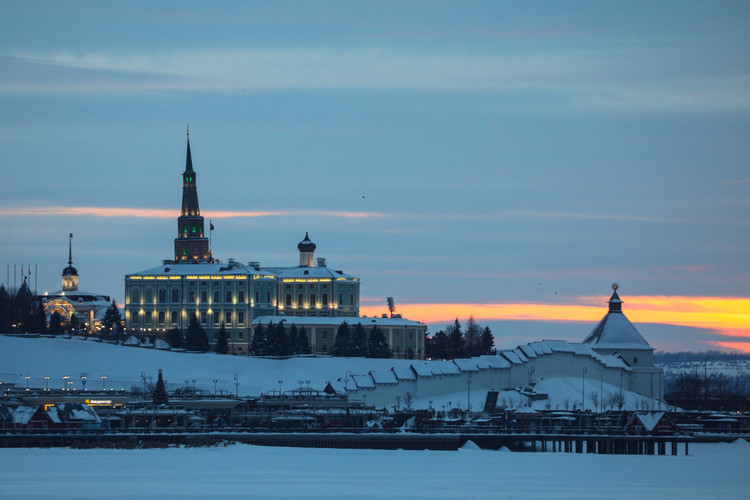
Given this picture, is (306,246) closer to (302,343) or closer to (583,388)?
(302,343)

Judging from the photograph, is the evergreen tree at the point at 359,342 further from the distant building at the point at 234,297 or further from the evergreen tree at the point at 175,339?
the evergreen tree at the point at 175,339

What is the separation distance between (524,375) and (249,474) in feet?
173

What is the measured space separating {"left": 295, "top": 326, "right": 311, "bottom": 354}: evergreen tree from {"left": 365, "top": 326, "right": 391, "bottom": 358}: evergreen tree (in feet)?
16.3

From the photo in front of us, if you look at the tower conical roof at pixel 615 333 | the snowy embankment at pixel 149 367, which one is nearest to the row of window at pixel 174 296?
the snowy embankment at pixel 149 367

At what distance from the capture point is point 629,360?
402 ft

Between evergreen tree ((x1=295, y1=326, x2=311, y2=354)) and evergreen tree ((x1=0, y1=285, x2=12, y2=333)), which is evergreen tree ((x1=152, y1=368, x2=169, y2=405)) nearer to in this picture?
evergreen tree ((x1=295, y1=326, x2=311, y2=354))

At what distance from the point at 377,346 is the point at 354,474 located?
69.3 m

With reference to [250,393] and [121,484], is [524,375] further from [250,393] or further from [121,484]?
[121,484]

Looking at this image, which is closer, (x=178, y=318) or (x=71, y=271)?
(x=178, y=318)

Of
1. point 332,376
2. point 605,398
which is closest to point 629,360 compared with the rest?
point 605,398

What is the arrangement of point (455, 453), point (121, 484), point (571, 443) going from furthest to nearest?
point (571, 443), point (455, 453), point (121, 484)

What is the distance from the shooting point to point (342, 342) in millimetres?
135000

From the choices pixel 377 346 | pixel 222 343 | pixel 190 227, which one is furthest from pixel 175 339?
pixel 190 227

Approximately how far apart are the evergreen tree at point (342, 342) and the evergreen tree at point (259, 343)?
5750 millimetres
